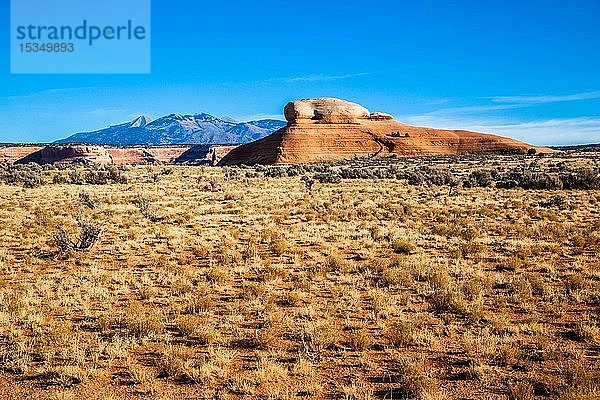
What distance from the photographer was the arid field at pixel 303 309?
530 cm

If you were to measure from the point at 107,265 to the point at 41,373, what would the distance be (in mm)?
5738

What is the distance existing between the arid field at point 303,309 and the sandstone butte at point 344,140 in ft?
227

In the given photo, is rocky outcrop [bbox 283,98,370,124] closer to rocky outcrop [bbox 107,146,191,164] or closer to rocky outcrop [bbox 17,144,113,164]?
rocky outcrop [bbox 17,144,113,164]

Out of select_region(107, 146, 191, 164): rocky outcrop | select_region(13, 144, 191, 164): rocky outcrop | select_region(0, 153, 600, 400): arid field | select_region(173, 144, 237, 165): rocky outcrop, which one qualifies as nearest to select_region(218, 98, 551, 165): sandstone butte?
select_region(13, 144, 191, 164): rocky outcrop

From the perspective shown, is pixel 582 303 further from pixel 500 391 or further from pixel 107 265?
pixel 107 265

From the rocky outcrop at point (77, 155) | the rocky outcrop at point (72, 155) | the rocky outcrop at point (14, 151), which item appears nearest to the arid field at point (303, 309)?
the rocky outcrop at point (77, 155)

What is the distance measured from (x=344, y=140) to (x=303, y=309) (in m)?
88.0

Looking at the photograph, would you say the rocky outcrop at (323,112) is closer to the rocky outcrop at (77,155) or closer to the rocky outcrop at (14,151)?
the rocky outcrop at (77,155)

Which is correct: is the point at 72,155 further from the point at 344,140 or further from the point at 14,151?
the point at 344,140

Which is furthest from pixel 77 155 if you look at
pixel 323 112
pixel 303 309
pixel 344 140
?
pixel 303 309

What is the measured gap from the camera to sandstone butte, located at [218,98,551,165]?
3452 inches

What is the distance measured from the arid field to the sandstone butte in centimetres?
6922

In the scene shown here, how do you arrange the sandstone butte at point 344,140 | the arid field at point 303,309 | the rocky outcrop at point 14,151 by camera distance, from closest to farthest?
the arid field at point 303,309 < the sandstone butte at point 344,140 < the rocky outcrop at point 14,151

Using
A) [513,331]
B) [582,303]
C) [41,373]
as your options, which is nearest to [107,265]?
[41,373]
